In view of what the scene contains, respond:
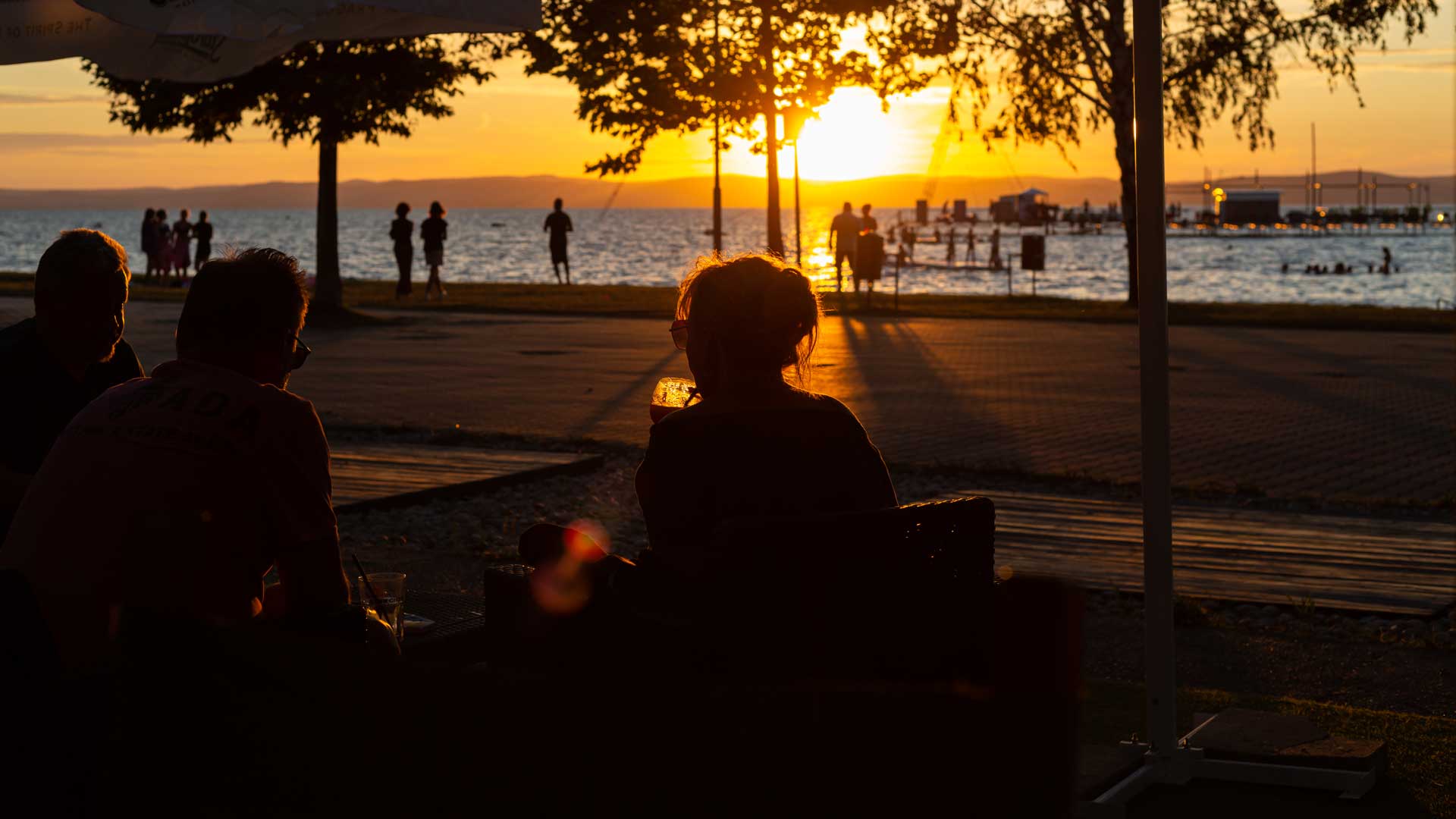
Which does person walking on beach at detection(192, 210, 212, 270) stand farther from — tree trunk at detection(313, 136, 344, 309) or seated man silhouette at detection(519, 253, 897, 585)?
seated man silhouette at detection(519, 253, 897, 585)

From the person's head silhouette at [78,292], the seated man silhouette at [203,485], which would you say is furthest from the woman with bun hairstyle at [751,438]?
the person's head silhouette at [78,292]

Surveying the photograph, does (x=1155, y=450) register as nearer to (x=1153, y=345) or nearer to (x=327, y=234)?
(x=1153, y=345)

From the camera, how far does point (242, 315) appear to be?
120 inches

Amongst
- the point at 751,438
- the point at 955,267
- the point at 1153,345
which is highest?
the point at 955,267

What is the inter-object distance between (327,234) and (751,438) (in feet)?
74.5

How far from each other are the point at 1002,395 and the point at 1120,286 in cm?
5631

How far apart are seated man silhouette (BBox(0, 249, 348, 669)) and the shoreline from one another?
19.3 m

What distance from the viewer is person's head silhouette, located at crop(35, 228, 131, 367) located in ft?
14.1

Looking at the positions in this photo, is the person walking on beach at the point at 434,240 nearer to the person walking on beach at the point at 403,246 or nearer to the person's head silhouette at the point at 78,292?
the person walking on beach at the point at 403,246

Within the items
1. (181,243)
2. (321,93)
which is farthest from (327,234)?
(181,243)

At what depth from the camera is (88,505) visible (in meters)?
2.79

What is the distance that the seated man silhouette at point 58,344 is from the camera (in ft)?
14.1

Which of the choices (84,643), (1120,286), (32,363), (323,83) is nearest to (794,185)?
(323,83)

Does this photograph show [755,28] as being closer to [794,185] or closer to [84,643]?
→ [794,185]
